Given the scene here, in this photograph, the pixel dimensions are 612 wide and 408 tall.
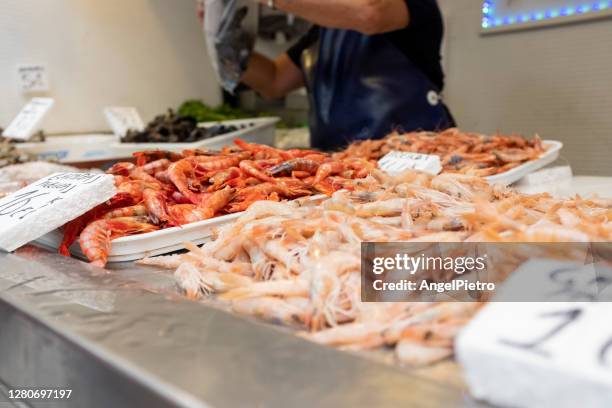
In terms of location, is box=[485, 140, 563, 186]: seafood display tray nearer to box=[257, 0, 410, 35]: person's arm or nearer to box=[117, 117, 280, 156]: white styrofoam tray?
box=[257, 0, 410, 35]: person's arm

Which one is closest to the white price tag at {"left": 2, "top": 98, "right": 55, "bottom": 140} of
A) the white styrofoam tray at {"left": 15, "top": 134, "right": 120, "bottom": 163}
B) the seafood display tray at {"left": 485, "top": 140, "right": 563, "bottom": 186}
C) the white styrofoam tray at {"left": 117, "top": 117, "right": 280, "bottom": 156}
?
the white styrofoam tray at {"left": 15, "top": 134, "right": 120, "bottom": 163}

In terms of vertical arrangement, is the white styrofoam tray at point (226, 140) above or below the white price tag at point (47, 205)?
below

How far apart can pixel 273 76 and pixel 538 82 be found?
6.49 feet

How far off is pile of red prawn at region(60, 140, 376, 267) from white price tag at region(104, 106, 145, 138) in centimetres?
225

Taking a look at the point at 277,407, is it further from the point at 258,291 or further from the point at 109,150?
the point at 109,150

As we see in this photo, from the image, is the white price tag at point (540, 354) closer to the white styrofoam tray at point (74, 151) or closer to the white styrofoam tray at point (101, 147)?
the white styrofoam tray at point (101, 147)

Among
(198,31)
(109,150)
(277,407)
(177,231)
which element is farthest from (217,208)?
(198,31)

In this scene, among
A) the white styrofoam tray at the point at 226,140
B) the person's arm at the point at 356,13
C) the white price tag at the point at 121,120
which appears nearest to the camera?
the person's arm at the point at 356,13

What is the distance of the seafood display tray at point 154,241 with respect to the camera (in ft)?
3.58

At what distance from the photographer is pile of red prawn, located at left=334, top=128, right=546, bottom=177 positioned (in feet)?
5.87

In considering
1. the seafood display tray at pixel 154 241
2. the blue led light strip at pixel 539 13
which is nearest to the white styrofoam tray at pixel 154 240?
the seafood display tray at pixel 154 241

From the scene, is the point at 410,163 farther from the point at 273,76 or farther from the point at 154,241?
the point at 273,76

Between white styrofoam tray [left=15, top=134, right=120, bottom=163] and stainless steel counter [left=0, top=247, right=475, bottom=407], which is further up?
stainless steel counter [left=0, top=247, right=475, bottom=407]

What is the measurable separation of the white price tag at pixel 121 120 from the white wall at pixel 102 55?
2.25 ft
